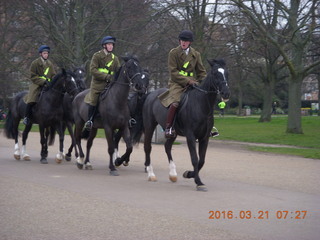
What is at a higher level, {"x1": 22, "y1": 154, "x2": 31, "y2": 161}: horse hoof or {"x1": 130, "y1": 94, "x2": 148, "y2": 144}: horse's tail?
{"x1": 130, "y1": 94, "x2": 148, "y2": 144}: horse's tail

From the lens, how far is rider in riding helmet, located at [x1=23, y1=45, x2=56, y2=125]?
14977 millimetres

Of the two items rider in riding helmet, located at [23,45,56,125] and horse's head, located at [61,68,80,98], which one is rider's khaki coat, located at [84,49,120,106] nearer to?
horse's head, located at [61,68,80,98]

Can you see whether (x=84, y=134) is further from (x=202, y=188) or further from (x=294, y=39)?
(x=294, y=39)

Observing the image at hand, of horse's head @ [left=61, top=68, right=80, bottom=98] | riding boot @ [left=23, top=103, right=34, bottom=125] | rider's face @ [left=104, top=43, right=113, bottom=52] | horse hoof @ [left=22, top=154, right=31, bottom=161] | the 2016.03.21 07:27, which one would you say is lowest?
horse hoof @ [left=22, top=154, right=31, bottom=161]

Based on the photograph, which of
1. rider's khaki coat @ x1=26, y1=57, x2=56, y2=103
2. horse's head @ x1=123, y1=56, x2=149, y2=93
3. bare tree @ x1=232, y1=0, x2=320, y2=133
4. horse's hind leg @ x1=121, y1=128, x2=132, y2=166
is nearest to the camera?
horse's head @ x1=123, y1=56, x2=149, y2=93

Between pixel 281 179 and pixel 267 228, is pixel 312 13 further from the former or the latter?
pixel 267 228

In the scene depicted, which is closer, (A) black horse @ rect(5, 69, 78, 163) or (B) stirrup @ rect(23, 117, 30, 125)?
(A) black horse @ rect(5, 69, 78, 163)

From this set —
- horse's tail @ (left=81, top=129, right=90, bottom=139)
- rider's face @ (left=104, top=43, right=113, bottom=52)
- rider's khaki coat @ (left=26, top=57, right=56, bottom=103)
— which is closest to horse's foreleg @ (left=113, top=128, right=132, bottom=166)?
rider's face @ (left=104, top=43, right=113, bottom=52)

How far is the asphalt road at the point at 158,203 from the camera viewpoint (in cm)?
659

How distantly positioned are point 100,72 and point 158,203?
5.19 meters

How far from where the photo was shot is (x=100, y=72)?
41.9 ft

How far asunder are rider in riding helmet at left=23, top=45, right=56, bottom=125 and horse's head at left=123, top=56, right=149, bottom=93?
3.83m

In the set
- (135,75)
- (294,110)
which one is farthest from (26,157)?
(294,110)

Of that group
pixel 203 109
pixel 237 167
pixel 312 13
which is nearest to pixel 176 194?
pixel 203 109
